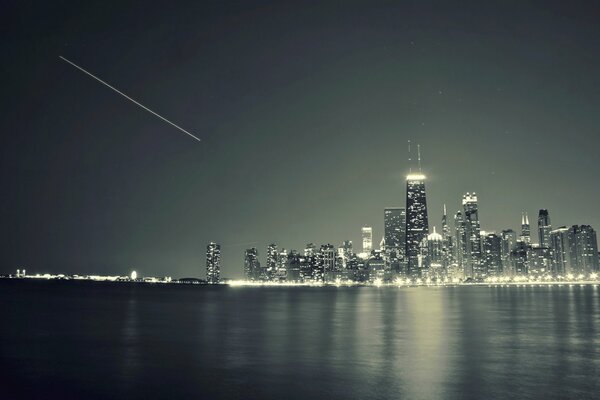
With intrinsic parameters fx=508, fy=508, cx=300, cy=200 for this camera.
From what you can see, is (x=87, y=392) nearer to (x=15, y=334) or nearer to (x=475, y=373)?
(x=475, y=373)

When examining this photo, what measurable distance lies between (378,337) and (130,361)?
24.8 metres

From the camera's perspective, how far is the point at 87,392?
27875 mm

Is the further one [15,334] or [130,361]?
[15,334]

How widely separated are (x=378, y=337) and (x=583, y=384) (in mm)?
23950

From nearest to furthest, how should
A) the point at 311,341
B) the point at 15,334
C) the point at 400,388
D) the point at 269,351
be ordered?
the point at 400,388 < the point at 269,351 < the point at 311,341 < the point at 15,334

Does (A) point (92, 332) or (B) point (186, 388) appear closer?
(B) point (186, 388)

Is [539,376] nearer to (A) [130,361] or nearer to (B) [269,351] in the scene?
(B) [269,351]

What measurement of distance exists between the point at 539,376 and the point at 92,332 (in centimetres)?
4642

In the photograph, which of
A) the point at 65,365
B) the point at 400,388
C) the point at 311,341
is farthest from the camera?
the point at 311,341

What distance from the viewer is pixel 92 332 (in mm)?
57281

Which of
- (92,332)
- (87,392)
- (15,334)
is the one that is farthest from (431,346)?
(15,334)

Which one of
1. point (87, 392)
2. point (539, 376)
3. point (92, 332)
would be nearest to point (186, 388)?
point (87, 392)

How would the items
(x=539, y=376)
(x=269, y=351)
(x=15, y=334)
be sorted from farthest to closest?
(x=15, y=334) → (x=269, y=351) → (x=539, y=376)

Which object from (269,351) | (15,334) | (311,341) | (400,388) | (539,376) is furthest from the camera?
(15,334)
